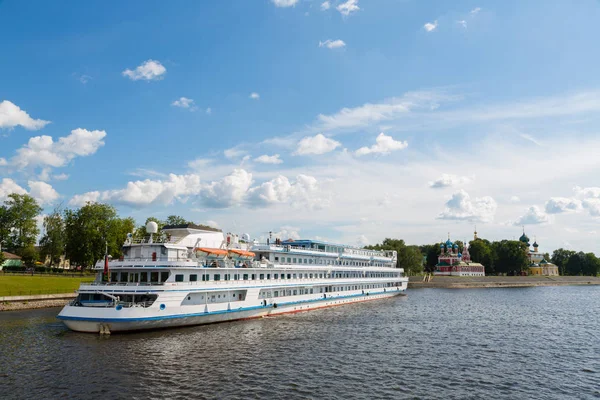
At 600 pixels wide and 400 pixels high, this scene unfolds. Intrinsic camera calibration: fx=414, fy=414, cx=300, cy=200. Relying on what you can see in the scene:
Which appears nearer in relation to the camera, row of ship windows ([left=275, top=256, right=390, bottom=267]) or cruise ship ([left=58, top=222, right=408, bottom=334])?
cruise ship ([left=58, top=222, right=408, bottom=334])

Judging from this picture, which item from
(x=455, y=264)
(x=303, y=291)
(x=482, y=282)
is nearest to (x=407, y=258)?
(x=482, y=282)

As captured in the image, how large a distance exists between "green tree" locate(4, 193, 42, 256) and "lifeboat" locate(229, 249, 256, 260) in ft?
273

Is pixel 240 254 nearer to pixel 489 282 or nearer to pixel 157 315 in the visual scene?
pixel 157 315

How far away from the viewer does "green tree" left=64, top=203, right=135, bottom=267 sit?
9338cm

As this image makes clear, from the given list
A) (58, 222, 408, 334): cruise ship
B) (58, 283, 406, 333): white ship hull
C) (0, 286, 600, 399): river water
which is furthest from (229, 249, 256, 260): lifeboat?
(0, 286, 600, 399): river water

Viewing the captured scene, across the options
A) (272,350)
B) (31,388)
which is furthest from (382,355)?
(31,388)

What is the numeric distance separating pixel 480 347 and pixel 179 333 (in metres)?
26.6

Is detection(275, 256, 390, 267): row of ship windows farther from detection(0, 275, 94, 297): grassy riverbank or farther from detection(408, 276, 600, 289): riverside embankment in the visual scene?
detection(408, 276, 600, 289): riverside embankment

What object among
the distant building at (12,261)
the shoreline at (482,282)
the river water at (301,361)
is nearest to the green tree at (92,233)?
the distant building at (12,261)

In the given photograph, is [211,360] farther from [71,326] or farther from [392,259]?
[392,259]

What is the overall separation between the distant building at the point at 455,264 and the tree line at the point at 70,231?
104 meters

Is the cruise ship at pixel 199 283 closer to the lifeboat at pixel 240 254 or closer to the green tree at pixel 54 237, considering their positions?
the lifeboat at pixel 240 254

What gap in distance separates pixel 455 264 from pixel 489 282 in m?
20.9

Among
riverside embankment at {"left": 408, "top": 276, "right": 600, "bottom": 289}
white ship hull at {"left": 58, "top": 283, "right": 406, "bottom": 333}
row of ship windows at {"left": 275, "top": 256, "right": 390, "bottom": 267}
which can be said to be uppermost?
row of ship windows at {"left": 275, "top": 256, "right": 390, "bottom": 267}
